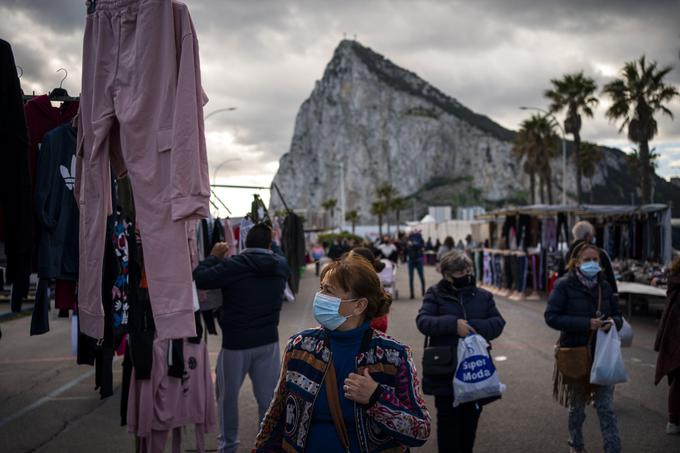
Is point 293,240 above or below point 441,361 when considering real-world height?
above

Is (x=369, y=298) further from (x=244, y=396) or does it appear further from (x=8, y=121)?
(x=244, y=396)

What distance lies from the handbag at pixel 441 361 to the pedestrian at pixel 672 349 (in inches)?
104

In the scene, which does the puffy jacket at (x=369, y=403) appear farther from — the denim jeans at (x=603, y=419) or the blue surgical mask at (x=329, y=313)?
the denim jeans at (x=603, y=419)

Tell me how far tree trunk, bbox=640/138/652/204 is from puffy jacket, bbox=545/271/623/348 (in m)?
21.6

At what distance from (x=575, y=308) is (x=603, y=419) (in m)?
0.97

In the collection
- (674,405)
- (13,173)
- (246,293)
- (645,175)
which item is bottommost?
(674,405)

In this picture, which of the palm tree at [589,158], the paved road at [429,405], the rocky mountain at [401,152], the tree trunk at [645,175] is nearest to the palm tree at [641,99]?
the tree trunk at [645,175]

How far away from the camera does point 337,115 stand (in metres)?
182

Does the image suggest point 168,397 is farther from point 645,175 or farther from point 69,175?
point 645,175

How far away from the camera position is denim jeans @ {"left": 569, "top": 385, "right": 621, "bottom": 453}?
4.73 meters

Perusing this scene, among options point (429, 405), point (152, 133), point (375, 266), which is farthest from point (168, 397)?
point (375, 266)

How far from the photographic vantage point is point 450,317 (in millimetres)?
4566

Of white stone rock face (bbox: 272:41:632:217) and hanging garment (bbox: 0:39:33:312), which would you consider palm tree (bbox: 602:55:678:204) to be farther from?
white stone rock face (bbox: 272:41:632:217)

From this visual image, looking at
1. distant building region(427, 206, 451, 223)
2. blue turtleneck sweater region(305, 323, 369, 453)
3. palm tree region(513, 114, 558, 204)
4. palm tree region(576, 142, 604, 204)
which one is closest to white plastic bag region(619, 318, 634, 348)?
blue turtleneck sweater region(305, 323, 369, 453)
